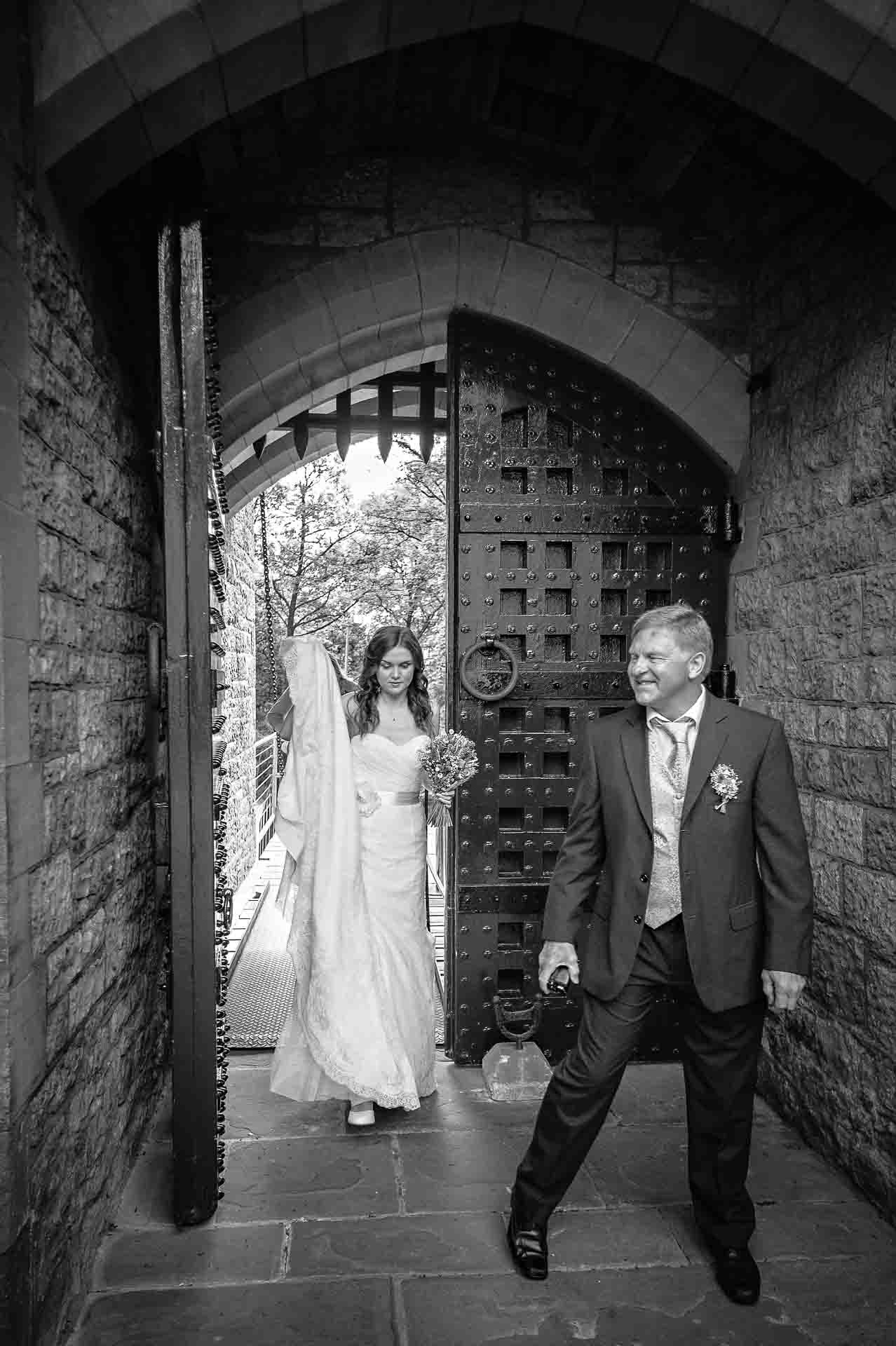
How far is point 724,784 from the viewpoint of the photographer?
2.85 meters

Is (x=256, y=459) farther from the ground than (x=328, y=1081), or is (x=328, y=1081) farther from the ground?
(x=256, y=459)

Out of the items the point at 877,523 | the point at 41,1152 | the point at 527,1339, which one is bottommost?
the point at 527,1339

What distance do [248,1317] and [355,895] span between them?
157 cm

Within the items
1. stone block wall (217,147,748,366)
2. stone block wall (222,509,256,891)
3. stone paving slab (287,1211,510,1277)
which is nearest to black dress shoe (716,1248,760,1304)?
stone paving slab (287,1211,510,1277)

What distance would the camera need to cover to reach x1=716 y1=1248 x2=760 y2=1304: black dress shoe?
9.09 feet

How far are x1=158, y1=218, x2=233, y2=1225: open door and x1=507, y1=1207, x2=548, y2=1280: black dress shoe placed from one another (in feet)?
3.27

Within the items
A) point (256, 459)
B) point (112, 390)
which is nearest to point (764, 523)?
point (112, 390)

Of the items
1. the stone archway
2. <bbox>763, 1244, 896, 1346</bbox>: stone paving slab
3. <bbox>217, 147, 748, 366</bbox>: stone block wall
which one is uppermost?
<bbox>217, 147, 748, 366</bbox>: stone block wall

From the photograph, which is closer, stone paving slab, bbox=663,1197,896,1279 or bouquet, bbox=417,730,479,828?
stone paving slab, bbox=663,1197,896,1279

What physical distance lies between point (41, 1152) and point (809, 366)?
12.3 feet

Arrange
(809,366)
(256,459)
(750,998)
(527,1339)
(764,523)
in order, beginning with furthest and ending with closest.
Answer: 1. (256,459)
2. (764,523)
3. (809,366)
4. (750,998)
5. (527,1339)

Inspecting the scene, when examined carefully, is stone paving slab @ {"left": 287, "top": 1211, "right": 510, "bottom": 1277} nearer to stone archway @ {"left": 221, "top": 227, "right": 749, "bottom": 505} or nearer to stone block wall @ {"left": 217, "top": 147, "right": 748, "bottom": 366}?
stone archway @ {"left": 221, "top": 227, "right": 749, "bottom": 505}

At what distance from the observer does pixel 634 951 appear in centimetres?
289

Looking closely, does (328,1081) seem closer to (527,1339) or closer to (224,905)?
(224,905)
